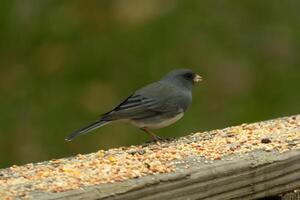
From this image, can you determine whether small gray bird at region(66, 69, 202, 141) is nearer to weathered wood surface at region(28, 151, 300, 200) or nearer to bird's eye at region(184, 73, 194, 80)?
bird's eye at region(184, 73, 194, 80)

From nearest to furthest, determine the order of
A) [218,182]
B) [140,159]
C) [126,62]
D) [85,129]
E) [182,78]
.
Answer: [218,182]
[140,159]
[85,129]
[182,78]
[126,62]

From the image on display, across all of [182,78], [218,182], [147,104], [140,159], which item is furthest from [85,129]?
[218,182]

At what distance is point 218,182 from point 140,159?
0.46 m

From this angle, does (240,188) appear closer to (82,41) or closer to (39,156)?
(39,156)

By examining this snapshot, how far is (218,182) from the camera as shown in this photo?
3.46m

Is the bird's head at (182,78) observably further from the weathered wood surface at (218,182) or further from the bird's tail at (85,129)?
the weathered wood surface at (218,182)

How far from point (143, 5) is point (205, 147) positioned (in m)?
6.37

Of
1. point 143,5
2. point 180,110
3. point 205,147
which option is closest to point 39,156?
point 143,5

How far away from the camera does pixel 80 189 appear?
3.23 metres

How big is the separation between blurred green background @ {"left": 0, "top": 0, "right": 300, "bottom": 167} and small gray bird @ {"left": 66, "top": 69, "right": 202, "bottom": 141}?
2.45m

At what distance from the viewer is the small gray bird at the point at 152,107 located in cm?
598

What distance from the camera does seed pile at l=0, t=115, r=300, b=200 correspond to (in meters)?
3.38

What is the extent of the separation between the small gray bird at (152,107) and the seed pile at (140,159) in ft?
4.55

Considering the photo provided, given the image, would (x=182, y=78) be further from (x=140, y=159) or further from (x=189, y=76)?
(x=140, y=159)
